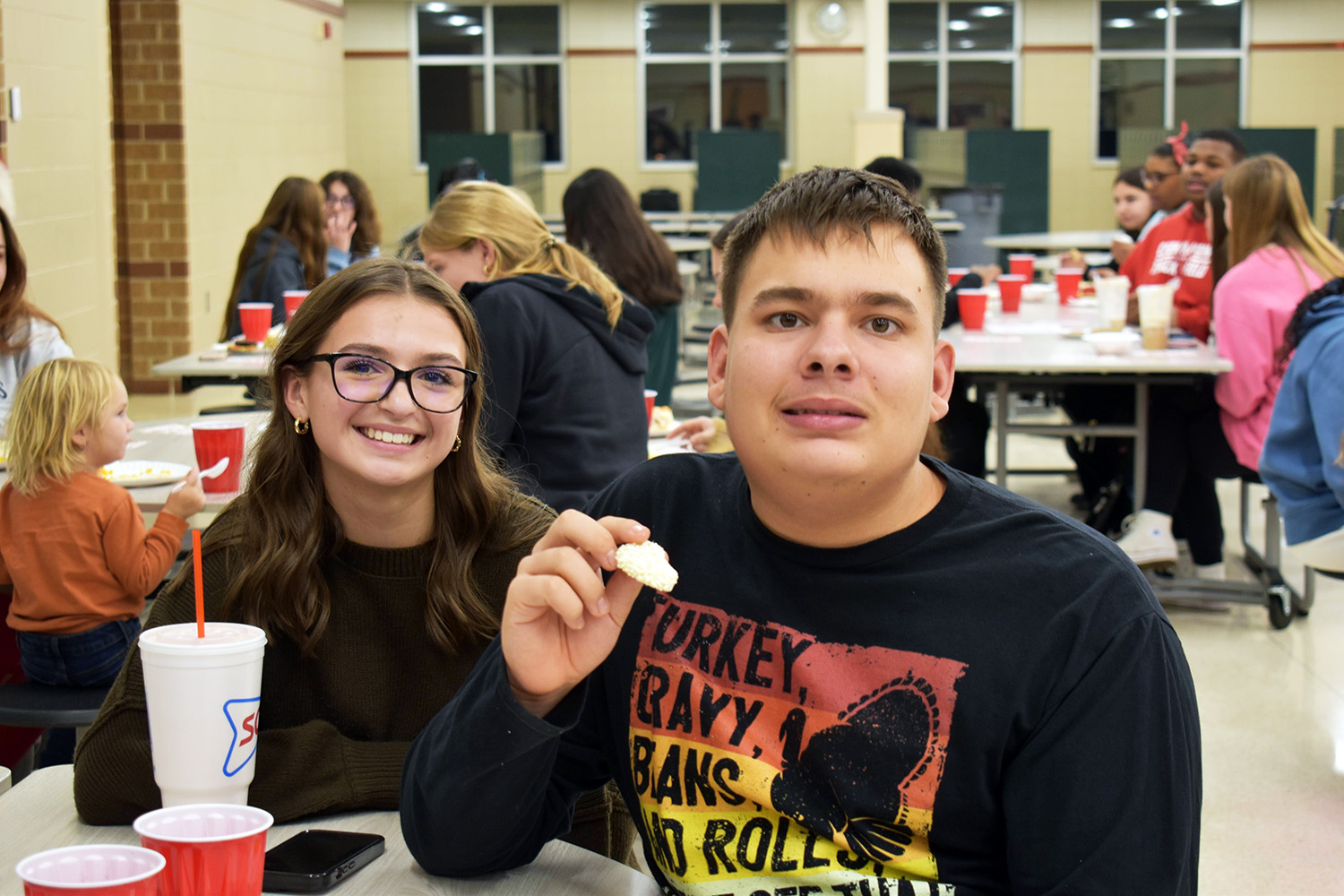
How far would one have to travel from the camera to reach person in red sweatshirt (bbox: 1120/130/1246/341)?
5.10m

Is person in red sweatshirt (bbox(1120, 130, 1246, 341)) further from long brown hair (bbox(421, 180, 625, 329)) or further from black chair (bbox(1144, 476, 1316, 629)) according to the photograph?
long brown hair (bbox(421, 180, 625, 329))

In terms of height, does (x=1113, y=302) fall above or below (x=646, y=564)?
above

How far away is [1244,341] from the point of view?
427 cm

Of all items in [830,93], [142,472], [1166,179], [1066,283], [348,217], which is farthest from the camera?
[830,93]

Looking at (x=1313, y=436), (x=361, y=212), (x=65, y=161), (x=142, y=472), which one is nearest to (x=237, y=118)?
(x=65, y=161)

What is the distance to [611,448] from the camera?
3.07 metres

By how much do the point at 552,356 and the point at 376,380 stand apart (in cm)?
133

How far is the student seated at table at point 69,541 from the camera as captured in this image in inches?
102

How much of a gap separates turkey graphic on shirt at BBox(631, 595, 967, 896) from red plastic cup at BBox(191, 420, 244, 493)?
200 centimetres

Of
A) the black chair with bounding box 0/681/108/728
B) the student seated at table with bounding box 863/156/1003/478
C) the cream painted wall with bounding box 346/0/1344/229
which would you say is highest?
the cream painted wall with bounding box 346/0/1344/229

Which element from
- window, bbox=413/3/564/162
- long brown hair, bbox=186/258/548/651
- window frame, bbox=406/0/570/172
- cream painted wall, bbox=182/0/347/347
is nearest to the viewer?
long brown hair, bbox=186/258/548/651

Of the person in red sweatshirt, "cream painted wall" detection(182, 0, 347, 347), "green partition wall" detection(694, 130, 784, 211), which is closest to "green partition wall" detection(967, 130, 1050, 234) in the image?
"green partition wall" detection(694, 130, 784, 211)

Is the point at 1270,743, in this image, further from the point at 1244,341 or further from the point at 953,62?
the point at 953,62

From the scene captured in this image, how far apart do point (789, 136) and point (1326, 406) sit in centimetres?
1272
